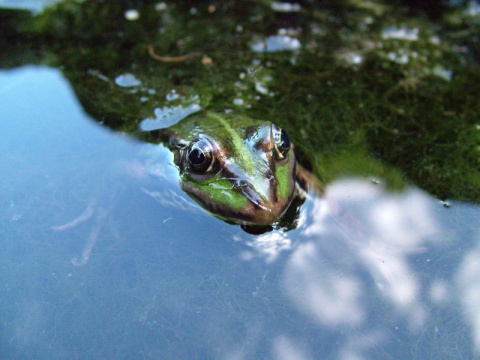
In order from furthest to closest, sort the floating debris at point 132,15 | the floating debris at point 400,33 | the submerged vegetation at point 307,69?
the floating debris at point 132,15 → the floating debris at point 400,33 → the submerged vegetation at point 307,69

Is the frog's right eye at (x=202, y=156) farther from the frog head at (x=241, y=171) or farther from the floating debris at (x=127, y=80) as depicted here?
the floating debris at (x=127, y=80)

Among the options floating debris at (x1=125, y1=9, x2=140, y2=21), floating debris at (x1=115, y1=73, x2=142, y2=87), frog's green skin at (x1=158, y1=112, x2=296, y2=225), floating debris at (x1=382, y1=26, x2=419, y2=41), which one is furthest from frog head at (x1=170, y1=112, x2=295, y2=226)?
floating debris at (x1=125, y1=9, x2=140, y2=21)

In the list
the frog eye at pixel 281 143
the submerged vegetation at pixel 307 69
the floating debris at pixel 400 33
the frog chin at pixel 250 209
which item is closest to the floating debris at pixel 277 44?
the submerged vegetation at pixel 307 69

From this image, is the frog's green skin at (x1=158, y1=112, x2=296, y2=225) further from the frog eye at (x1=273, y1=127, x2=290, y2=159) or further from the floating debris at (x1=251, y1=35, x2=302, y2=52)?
the floating debris at (x1=251, y1=35, x2=302, y2=52)

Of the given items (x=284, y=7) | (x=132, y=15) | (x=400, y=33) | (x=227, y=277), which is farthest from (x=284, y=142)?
(x=132, y=15)

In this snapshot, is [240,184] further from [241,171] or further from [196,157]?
[196,157]

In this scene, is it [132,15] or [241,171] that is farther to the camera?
[132,15]

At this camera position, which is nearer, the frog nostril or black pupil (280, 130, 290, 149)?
the frog nostril
